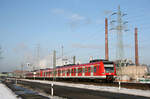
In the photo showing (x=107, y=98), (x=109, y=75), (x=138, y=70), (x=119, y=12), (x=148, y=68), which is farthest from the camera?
(x=148, y=68)

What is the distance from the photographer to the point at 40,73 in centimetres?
7500

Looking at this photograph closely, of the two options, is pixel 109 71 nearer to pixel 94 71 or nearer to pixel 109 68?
pixel 109 68

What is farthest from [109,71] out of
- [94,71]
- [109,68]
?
[94,71]

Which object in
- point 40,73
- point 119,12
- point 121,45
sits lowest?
point 40,73

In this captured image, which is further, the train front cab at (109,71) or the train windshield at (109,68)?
the train windshield at (109,68)

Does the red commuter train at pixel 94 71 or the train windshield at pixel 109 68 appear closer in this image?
the red commuter train at pixel 94 71

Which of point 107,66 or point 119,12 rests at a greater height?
point 119,12

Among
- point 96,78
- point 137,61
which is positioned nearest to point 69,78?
point 96,78

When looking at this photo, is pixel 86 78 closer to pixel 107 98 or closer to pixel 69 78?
pixel 69 78

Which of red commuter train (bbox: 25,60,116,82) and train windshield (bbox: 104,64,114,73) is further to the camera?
train windshield (bbox: 104,64,114,73)

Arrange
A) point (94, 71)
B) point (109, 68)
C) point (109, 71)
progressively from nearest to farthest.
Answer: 1. point (109, 71)
2. point (109, 68)
3. point (94, 71)

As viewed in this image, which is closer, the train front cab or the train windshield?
the train front cab

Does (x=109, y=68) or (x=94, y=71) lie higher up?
(x=109, y=68)

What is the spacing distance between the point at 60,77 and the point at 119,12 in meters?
22.7
